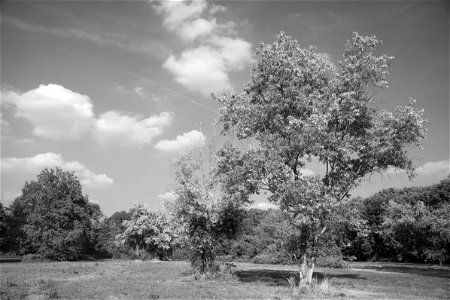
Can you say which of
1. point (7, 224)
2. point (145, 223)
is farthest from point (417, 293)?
point (7, 224)

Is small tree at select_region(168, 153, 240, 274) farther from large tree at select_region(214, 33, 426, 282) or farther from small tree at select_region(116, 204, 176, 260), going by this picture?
small tree at select_region(116, 204, 176, 260)

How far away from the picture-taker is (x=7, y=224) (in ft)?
252

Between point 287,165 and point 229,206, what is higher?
point 287,165

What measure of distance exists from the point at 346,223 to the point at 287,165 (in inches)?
242

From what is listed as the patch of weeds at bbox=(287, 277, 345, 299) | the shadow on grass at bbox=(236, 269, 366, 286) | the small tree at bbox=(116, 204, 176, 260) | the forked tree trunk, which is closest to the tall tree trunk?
the forked tree trunk

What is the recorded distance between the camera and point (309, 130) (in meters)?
26.2

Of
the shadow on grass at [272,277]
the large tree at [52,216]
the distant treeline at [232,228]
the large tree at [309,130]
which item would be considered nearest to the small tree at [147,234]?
the distant treeline at [232,228]

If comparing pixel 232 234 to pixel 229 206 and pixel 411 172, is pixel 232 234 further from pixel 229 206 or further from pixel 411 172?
pixel 411 172

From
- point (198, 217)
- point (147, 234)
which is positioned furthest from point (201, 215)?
point (147, 234)

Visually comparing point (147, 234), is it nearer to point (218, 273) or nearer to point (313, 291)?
point (218, 273)

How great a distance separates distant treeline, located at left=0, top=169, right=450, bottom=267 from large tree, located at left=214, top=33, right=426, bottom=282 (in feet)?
28.0

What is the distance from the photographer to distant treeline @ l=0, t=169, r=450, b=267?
52.3 metres

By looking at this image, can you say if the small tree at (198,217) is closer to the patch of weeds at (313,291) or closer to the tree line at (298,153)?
the tree line at (298,153)

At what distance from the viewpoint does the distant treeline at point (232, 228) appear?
172 feet
